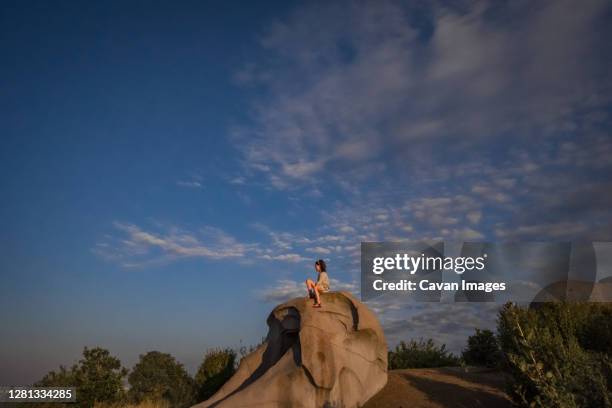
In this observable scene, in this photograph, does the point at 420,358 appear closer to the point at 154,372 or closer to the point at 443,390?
the point at 443,390

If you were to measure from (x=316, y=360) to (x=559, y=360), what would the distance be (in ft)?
21.9

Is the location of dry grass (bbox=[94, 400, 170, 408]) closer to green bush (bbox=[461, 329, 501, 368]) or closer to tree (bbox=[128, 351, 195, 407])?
green bush (bbox=[461, 329, 501, 368])

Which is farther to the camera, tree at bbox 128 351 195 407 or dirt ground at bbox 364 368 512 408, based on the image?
tree at bbox 128 351 195 407

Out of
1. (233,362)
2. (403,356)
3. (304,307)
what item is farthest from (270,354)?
(403,356)

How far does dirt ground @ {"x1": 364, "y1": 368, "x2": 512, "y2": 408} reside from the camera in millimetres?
Answer: 15227

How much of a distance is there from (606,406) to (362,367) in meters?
8.46

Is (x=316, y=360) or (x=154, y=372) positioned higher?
(x=316, y=360)

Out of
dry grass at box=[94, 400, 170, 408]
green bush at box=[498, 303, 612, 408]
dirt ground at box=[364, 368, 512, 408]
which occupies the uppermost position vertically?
green bush at box=[498, 303, 612, 408]

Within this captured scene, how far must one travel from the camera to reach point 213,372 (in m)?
24.5

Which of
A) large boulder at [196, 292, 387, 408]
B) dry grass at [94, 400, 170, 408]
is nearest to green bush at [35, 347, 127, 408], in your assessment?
dry grass at [94, 400, 170, 408]

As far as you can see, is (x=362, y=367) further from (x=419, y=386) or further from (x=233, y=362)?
(x=233, y=362)

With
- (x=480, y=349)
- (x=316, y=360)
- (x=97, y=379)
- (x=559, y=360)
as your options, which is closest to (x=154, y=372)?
(x=97, y=379)

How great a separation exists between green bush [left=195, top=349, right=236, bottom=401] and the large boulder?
5.84 meters

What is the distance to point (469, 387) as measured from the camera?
54.2 ft
